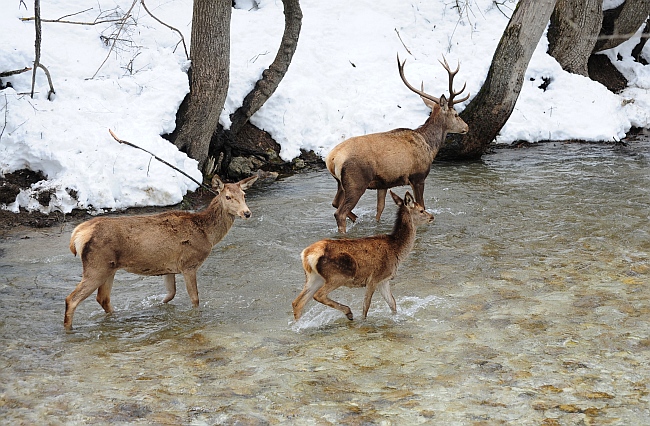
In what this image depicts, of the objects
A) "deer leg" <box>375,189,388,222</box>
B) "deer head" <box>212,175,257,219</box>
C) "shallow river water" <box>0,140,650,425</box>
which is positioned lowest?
"shallow river water" <box>0,140,650,425</box>

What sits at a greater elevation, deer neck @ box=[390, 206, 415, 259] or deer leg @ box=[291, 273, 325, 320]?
deer neck @ box=[390, 206, 415, 259]

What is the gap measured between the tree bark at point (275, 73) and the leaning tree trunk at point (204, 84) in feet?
3.33

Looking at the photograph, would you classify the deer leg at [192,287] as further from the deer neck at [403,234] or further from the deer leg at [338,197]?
the deer leg at [338,197]

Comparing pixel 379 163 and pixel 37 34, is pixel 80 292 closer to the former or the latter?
pixel 379 163

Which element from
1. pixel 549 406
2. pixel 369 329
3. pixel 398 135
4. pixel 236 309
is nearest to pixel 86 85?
pixel 398 135

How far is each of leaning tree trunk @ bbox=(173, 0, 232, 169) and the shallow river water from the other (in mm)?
1990

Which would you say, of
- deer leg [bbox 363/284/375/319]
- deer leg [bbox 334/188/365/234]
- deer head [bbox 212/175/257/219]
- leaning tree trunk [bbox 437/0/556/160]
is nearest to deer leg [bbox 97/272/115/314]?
deer head [bbox 212/175/257/219]

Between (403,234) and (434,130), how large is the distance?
4.45m

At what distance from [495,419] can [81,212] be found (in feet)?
24.4

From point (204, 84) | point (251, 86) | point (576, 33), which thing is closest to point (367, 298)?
point (204, 84)

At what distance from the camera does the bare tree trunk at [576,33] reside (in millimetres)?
16750

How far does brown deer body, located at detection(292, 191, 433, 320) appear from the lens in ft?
22.9

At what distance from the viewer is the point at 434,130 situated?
11.8 m

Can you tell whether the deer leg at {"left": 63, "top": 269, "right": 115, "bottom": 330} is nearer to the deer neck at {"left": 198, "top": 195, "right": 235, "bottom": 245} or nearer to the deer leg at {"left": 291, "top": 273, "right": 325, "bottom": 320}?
the deer neck at {"left": 198, "top": 195, "right": 235, "bottom": 245}
